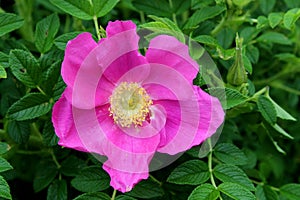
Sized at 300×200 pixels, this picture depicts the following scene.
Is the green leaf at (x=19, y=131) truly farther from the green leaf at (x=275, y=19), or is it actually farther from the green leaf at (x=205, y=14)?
the green leaf at (x=275, y=19)

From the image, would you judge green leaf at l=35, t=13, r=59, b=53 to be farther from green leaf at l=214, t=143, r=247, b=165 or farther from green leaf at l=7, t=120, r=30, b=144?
green leaf at l=214, t=143, r=247, b=165

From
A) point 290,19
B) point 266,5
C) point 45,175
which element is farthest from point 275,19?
point 45,175

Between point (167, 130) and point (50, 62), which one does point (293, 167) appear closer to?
point (167, 130)

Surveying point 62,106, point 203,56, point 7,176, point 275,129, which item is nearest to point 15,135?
point 7,176

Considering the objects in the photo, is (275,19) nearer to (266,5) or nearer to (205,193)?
(266,5)

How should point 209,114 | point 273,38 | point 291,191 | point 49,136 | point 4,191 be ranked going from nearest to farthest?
point 4,191 < point 209,114 < point 49,136 < point 291,191 < point 273,38

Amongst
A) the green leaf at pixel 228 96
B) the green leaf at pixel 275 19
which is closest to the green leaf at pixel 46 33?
the green leaf at pixel 228 96
